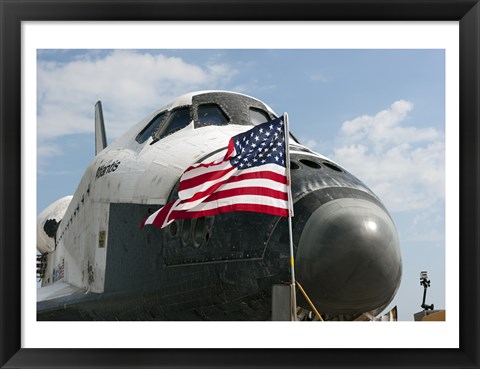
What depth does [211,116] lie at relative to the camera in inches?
258

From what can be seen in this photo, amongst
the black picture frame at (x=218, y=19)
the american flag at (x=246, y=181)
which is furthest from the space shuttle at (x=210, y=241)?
the black picture frame at (x=218, y=19)

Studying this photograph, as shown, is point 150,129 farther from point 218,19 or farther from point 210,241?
point 218,19

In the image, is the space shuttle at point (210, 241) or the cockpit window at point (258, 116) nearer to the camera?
the space shuttle at point (210, 241)

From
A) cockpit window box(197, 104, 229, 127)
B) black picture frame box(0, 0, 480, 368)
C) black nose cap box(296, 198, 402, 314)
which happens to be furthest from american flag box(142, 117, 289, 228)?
cockpit window box(197, 104, 229, 127)

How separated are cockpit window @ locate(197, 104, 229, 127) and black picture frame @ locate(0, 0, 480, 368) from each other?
Answer: 2372 millimetres

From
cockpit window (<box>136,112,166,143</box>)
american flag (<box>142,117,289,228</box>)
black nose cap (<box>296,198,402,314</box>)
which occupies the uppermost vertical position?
cockpit window (<box>136,112,166,143</box>)

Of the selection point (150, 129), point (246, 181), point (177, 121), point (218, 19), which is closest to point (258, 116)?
point (177, 121)

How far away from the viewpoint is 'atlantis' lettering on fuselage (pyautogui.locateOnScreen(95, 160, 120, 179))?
6.77 meters

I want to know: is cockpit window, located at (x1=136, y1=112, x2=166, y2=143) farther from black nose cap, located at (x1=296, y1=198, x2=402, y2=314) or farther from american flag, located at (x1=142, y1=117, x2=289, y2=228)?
black nose cap, located at (x1=296, y1=198, x2=402, y2=314)

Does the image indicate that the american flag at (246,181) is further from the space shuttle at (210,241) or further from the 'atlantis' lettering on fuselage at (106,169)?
the 'atlantis' lettering on fuselage at (106,169)

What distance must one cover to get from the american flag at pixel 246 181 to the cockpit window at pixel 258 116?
1975mm

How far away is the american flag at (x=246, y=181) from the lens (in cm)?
454

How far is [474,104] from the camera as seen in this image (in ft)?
13.6

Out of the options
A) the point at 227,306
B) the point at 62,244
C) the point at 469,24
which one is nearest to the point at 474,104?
the point at 469,24
